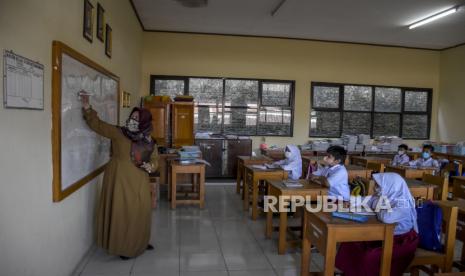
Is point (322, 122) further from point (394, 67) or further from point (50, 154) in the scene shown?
point (50, 154)

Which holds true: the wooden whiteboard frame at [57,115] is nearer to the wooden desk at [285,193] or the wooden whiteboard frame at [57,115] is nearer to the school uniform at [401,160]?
the wooden desk at [285,193]

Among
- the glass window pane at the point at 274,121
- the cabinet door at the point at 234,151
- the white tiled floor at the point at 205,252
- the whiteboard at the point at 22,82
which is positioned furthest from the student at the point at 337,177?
the glass window pane at the point at 274,121

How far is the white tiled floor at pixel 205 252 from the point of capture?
3.17 metres

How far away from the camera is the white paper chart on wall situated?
2.61m

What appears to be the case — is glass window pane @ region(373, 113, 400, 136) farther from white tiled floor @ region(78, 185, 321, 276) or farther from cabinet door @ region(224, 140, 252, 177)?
white tiled floor @ region(78, 185, 321, 276)

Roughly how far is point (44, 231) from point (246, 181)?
3470 mm

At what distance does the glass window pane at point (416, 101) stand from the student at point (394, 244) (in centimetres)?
671

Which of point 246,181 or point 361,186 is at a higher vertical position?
point 361,186

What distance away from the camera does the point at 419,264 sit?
2.60 metres

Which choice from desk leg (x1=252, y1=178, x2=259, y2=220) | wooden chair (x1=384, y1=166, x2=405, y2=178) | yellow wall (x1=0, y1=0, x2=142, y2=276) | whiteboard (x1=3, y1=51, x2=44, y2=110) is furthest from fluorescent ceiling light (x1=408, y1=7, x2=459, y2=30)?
whiteboard (x1=3, y1=51, x2=44, y2=110)

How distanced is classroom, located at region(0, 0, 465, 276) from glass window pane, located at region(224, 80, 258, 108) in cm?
3

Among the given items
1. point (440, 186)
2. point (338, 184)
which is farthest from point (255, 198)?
point (440, 186)

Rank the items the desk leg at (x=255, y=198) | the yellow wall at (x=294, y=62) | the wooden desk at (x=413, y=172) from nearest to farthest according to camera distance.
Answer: the desk leg at (x=255, y=198)
the wooden desk at (x=413, y=172)
the yellow wall at (x=294, y=62)

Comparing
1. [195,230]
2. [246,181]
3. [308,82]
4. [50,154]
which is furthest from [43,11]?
[308,82]
